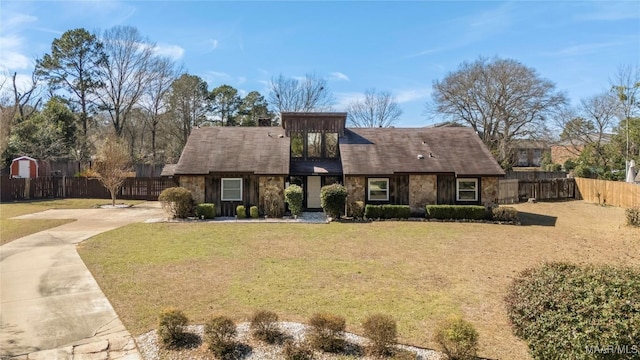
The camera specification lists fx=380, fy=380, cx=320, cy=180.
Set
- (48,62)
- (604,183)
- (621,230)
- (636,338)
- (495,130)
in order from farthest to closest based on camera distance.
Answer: (495,130), (48,62), (604,183), (621,230), (636,338)

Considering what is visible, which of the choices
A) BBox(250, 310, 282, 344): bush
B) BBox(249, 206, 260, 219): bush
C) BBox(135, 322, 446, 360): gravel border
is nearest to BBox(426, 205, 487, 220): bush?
BBox(249, 206, 260, 219): bush

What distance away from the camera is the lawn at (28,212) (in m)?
15.1

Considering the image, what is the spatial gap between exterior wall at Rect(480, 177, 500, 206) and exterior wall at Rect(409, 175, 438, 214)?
8.04ft

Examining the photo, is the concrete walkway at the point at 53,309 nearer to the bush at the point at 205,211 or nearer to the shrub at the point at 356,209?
the bush at the point at 205,211

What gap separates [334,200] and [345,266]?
27.9ft

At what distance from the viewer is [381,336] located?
5602 millimetres

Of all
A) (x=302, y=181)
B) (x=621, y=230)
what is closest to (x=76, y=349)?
(x=302, y=181)

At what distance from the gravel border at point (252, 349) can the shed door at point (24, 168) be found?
3043 cm

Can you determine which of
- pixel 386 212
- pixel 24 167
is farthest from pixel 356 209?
pixel 24 167

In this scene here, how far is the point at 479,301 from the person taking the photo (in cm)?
795

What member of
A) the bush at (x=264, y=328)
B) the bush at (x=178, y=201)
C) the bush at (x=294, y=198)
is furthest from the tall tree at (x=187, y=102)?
the bush at (x=264, y=328)

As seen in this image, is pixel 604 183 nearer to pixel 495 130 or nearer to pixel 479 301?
→ pixel 495 130

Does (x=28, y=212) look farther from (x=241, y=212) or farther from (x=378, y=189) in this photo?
(x=378, y=189)

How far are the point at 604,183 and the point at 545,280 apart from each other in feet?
80.8
